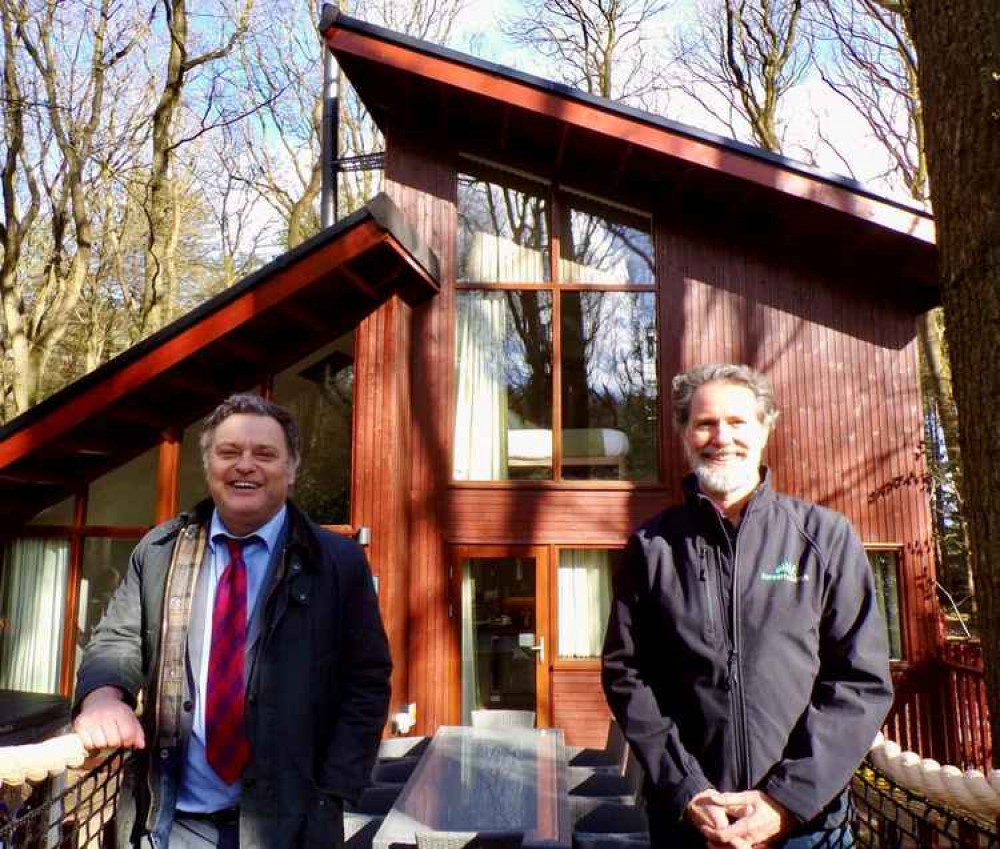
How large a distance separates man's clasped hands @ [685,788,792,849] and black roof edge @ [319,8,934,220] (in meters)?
6.00

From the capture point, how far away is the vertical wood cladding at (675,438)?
7062 mm

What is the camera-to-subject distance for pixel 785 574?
1.96 meters

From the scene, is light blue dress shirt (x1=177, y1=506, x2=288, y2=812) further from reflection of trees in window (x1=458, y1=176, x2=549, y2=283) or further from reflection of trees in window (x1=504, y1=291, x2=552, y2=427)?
reflection of trees in window (x1=458, y1=176, x2=549, y2=283)

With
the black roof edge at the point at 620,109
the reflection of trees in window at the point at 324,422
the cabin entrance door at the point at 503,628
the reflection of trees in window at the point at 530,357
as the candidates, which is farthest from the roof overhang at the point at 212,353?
the cabin entrance door at the point at 503,628

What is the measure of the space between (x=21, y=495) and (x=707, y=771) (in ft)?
22.2

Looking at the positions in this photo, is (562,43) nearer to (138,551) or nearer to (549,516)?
(549,516)

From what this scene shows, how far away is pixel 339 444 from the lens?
6.95 m

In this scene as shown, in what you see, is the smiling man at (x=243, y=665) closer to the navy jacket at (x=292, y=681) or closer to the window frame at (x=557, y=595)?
the navy jacket at (x=292, y=681)

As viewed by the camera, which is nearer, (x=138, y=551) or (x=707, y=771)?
(x=707, y=771)

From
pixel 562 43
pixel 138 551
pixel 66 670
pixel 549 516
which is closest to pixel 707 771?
pixel 138 551

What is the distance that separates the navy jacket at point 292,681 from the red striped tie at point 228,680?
0.15 feet

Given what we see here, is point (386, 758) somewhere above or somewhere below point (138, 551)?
below

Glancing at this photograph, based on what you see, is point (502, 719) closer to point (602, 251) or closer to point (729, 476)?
point (602, 251)

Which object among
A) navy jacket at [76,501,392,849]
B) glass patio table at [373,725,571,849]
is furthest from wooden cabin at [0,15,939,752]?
navy jacket at [76,501,392,849]
